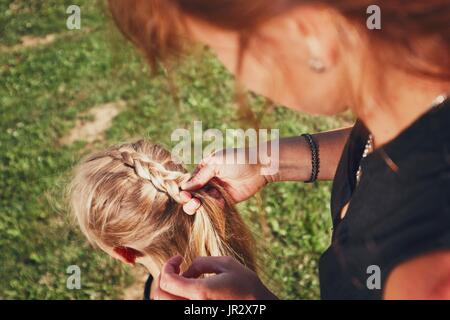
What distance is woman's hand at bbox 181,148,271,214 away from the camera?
105 inches

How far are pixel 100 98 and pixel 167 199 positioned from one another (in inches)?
108

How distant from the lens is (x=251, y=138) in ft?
13.0

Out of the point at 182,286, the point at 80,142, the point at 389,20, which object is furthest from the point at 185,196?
the point at 80,142

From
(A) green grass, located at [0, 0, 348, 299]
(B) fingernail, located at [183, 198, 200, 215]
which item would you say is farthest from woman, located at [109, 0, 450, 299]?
(A) green grass, located at [0, 0, 348, 299]

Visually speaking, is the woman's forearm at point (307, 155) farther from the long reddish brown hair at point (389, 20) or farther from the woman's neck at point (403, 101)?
the long reddish brown hair at point (389, 20)

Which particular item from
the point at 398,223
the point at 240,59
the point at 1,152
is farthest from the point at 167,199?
the point at 1,152

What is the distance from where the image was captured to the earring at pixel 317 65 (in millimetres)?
1630

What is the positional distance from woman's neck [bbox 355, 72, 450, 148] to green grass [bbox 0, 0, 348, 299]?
6.94ft

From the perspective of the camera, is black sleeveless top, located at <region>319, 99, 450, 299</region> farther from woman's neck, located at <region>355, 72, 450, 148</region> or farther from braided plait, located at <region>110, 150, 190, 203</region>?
braided plait, located at <region>110, 150, 190, 203</region>

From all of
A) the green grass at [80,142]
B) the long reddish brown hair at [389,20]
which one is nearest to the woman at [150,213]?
the green grass at [80,142]

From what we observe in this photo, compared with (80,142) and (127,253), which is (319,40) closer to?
(127,253)

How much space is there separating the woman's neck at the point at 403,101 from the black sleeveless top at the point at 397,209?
0.08ft

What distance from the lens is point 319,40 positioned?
5.18ft

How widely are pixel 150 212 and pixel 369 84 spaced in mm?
1389
